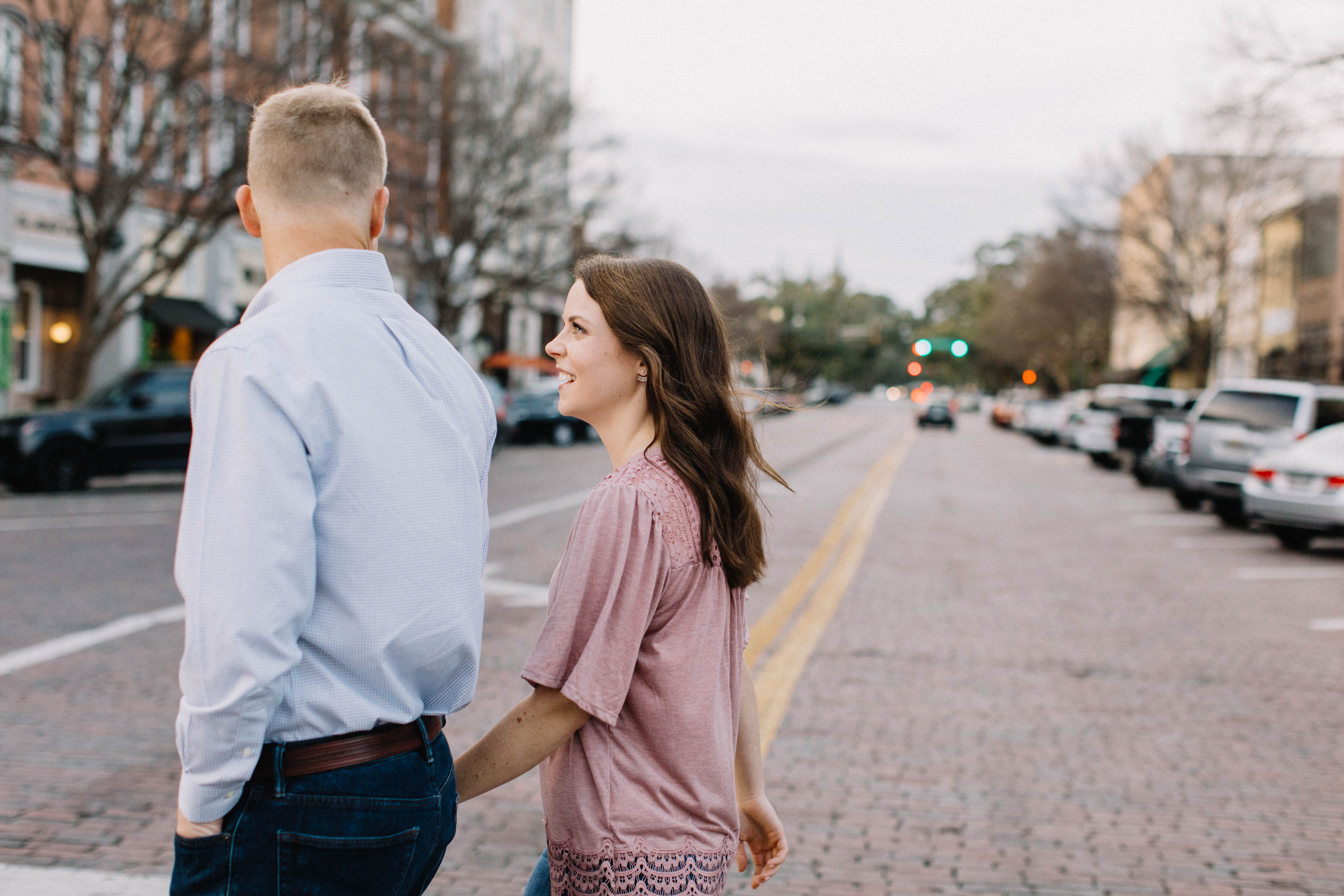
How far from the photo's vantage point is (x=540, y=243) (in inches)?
1341

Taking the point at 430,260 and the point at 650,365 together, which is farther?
the point at 430,260

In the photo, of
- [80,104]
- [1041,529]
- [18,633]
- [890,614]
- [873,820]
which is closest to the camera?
[873,820]

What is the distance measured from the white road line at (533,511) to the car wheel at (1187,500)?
29.0 ft

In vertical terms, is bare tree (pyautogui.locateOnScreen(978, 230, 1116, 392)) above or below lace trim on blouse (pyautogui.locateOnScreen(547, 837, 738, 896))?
above

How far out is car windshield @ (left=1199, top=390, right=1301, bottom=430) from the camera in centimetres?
1655

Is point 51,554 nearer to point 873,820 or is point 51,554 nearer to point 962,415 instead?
point 873,820

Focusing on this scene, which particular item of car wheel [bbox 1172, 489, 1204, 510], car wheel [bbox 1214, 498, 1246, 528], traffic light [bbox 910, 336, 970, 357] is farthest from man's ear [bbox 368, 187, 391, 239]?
traffic light [bbox 910, 336, 970, 357]

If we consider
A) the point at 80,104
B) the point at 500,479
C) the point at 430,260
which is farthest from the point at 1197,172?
the point at 80,104

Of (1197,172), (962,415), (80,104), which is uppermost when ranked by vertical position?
(1197,172)

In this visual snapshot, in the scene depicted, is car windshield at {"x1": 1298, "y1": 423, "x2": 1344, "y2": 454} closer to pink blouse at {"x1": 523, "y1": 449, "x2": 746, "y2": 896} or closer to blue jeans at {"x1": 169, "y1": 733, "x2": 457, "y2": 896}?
pink blouse at {"x1": 523, "y1": 449, "x2": 746, "y2": 896}

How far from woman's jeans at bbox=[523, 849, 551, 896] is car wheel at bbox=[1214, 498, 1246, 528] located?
635 inches

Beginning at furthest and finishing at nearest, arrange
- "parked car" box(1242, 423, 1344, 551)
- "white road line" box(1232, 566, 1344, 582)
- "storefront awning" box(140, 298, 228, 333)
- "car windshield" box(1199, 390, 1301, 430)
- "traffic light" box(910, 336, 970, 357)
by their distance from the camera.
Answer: "traffic light" box(910, 336, 970, 357), "storefront awning" box(140, 298, 228, 333), "car windshield" box(1199, 390, 1301, 430), "parked car" box(1242, 423, 1344, 551), "white road line" box(1232, 566, 1344, 582)

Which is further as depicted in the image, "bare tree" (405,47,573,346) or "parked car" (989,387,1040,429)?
"parked car" (989,387,1040,429)

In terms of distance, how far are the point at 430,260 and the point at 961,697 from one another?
27.7 metres
